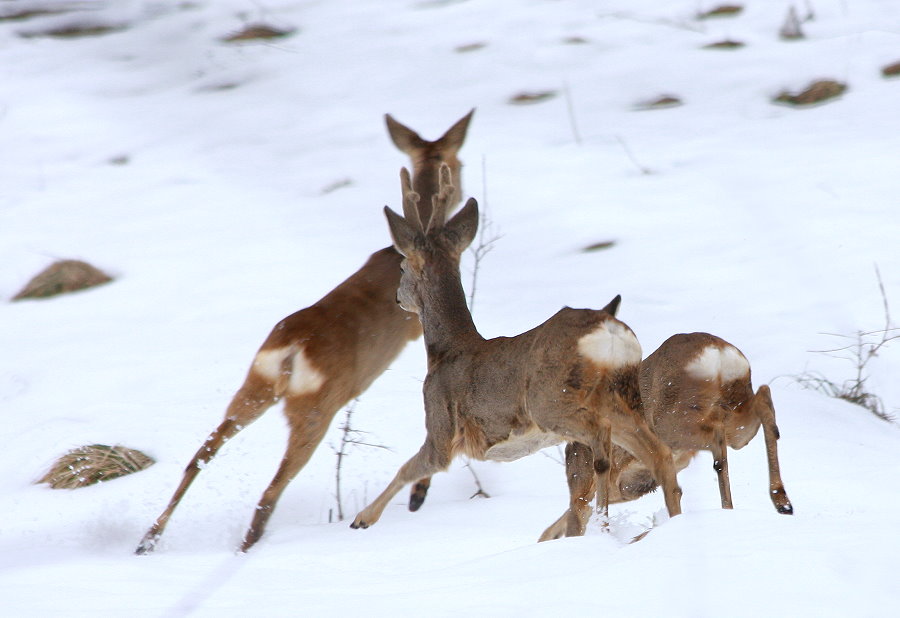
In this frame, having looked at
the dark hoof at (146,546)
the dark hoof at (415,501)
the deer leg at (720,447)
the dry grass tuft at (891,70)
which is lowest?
the dark hoof at (146,546)

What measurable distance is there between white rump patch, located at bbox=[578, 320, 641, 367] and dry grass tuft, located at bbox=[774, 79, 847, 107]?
7.73 meters

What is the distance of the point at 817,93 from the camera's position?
34.1ft

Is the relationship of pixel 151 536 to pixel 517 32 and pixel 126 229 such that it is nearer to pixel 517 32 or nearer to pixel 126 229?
pixel 126 229

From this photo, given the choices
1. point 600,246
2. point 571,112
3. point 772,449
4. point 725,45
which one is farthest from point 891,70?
point 772,449

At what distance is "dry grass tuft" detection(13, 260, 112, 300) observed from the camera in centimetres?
827

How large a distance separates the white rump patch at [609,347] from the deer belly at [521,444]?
39 centimetres

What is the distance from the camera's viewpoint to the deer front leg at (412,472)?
4098 mm

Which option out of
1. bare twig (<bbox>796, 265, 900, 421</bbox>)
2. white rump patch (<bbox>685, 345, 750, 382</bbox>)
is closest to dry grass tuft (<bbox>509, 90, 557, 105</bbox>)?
bare twig (<bbox>796, 265, 900, 421</bbox>)

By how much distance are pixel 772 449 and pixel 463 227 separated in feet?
5.30

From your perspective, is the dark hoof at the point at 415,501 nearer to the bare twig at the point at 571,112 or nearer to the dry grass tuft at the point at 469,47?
the bare twig at the point at 571,112

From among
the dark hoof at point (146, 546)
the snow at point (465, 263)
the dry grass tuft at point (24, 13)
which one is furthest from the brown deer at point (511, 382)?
the dry grass tuft at point (24, 13)

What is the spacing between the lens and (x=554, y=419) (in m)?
3.61

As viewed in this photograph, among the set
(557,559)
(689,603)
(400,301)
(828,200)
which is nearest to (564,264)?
(828,200)

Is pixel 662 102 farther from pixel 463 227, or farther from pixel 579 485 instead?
pixel 579 485
